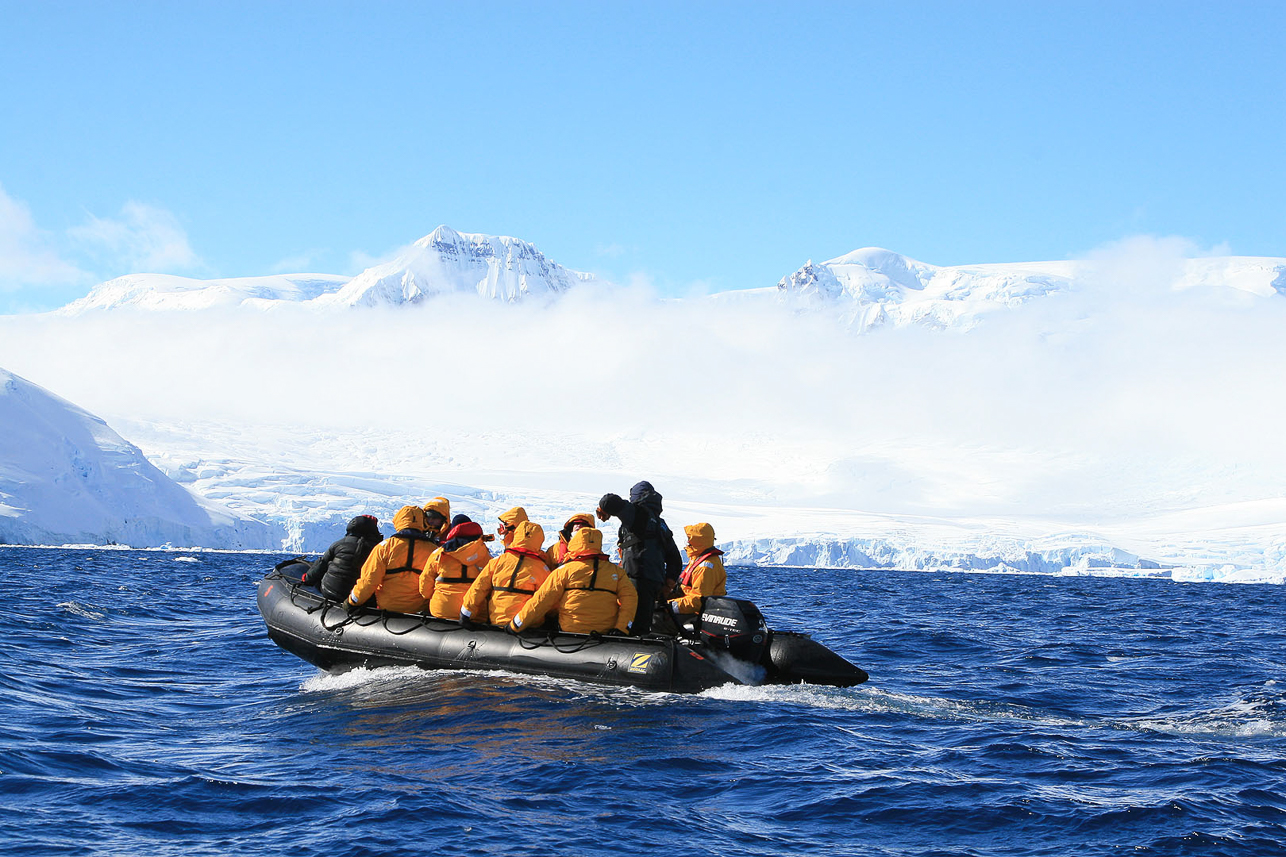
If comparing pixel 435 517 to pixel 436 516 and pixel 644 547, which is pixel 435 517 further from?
pixel 644 547

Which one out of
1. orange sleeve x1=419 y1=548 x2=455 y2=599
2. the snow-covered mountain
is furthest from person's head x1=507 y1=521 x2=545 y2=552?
the snow-covered mountain

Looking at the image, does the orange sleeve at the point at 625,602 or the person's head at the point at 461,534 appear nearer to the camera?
the orange sleeve at the point at 625,602

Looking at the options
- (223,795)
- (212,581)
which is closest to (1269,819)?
(223,795)

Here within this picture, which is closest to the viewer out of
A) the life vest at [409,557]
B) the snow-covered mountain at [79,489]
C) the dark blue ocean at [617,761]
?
the dark blue ocean at [617,761]

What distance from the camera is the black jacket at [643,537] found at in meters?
9.91

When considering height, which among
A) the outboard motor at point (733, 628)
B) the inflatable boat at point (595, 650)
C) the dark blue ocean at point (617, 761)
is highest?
the outboard motor at point (733, 628)

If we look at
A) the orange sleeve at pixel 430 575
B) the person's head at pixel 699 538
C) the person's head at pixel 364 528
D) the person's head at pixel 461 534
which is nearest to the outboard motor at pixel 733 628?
the person's head at pixel 699 538

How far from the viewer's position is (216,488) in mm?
83250

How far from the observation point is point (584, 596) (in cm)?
961

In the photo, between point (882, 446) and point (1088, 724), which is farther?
point (882, 446)

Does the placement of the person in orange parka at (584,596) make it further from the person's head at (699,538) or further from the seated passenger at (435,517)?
the seated passenger at (435,517)

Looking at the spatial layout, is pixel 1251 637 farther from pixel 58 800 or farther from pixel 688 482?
pixel 688 482

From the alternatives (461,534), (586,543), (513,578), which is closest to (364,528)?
(461,534)

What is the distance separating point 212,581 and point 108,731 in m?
22.7
